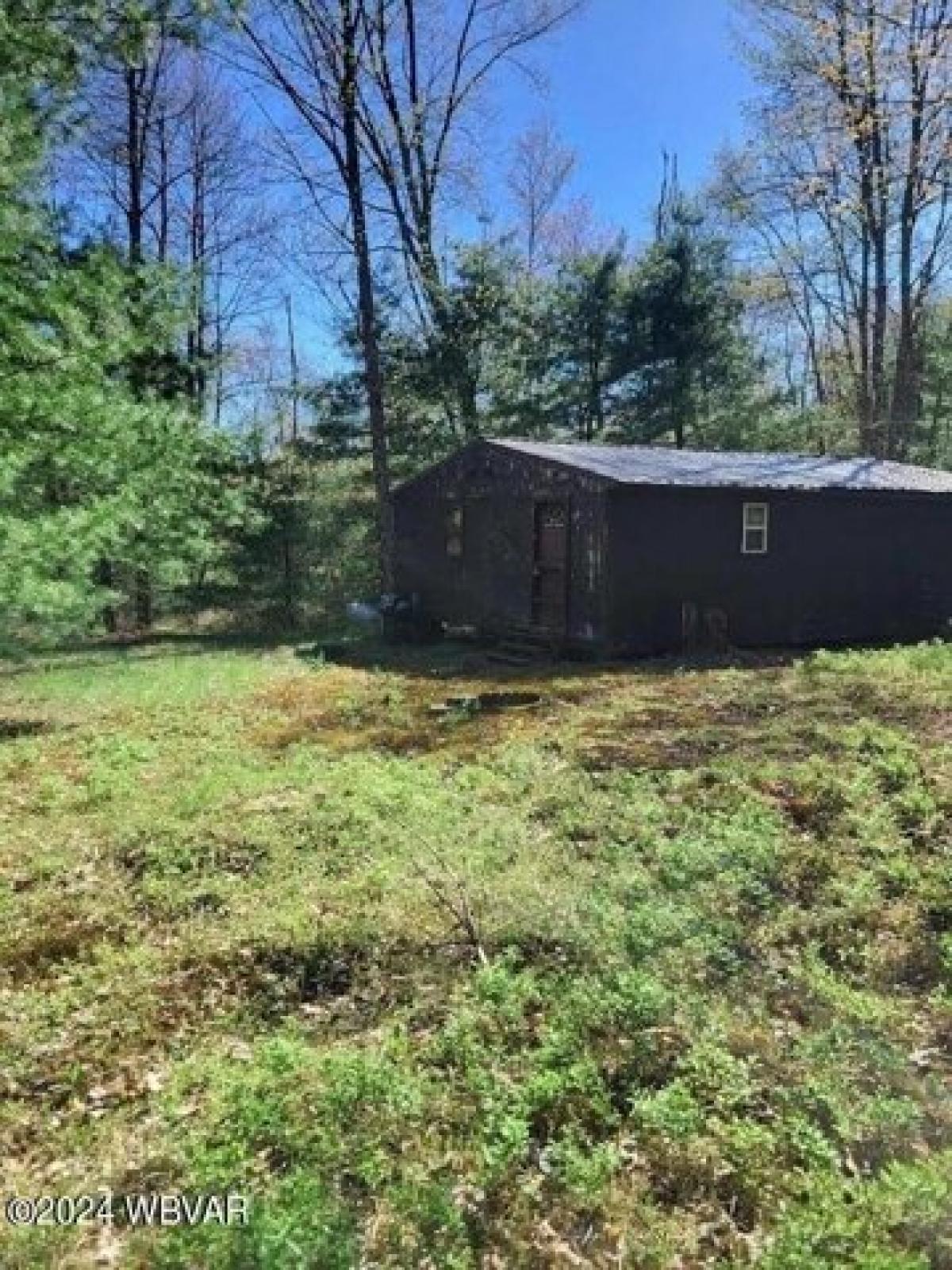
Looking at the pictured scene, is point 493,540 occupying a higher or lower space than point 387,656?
higher

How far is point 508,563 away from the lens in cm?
1425

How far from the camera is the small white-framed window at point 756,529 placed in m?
13.6

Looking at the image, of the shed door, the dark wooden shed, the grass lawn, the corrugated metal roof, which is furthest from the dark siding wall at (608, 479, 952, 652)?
the grass lawn

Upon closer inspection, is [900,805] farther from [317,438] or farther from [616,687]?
[317,438]

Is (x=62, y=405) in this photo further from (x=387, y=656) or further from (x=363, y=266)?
(x=363, y=266)

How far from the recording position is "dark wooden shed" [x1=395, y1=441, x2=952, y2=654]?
41.7ft


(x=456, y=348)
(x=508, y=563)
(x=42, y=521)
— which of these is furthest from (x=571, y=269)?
(x=42, y=521)

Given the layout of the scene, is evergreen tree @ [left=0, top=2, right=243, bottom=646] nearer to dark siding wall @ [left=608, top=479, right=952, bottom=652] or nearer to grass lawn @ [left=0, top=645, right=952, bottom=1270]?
grass lawn @ [left=0, top=645, right=952, bottom=1270]

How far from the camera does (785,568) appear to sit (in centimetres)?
1402

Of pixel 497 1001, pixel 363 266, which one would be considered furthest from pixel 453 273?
pixel 497 1001

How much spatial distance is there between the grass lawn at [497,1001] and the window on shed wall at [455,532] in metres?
8.28

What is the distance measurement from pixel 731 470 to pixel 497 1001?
1165cm

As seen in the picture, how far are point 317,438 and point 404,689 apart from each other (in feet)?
38.3

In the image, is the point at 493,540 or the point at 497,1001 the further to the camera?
the point at 493,540
